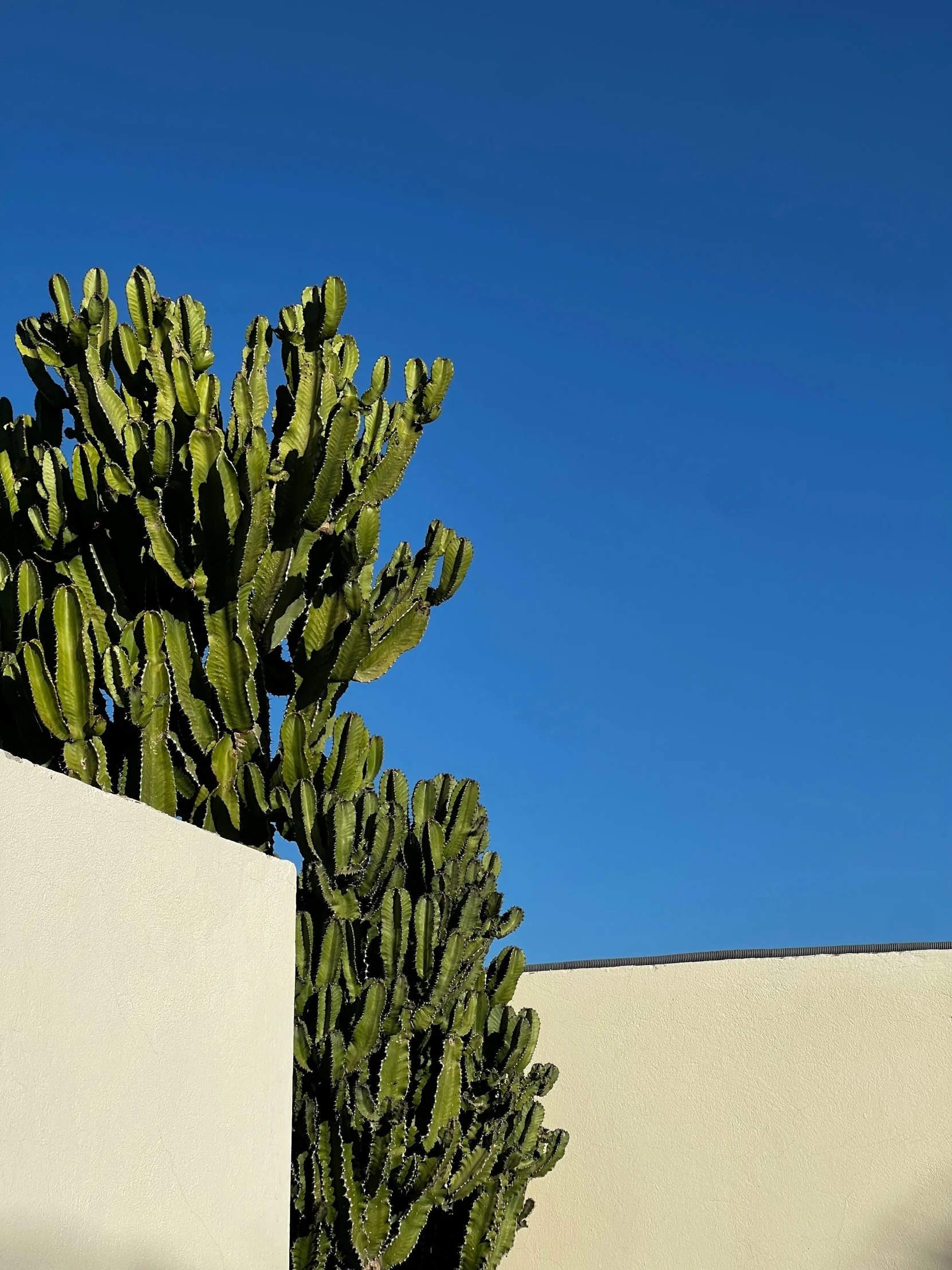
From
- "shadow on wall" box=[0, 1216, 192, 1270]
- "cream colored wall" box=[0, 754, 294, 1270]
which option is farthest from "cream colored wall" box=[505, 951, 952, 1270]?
"shadow on wall" box=[0, 1216, 192, 1270]

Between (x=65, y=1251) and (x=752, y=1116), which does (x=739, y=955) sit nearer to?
(x=752, y=1116)

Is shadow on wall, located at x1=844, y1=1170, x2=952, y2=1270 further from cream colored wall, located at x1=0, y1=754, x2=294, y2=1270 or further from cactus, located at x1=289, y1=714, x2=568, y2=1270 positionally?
cream colored wall, located at x1=0, y1=754, x2=294, y2=1270

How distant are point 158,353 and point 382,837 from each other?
2.21 metres

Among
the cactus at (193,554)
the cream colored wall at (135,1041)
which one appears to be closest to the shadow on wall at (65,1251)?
the cream colored wall at (135,1041)

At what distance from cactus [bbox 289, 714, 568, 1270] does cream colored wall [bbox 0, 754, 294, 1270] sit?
890 millimetres

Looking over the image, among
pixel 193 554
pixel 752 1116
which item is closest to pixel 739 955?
pixel 752 1116

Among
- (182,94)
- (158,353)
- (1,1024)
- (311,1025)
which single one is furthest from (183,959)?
(182,94)

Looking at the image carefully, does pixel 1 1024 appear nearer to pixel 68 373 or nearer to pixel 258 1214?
pixel 258 1214

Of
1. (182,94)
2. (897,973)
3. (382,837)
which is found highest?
(182,94)

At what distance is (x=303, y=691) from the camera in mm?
5164

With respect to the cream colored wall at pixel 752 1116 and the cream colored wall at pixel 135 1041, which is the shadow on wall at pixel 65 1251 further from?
the cream colored wall at pixel 752 1116

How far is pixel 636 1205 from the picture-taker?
6.11m

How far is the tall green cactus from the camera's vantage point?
4492mm

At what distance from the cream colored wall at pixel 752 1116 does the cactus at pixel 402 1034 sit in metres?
0.61
